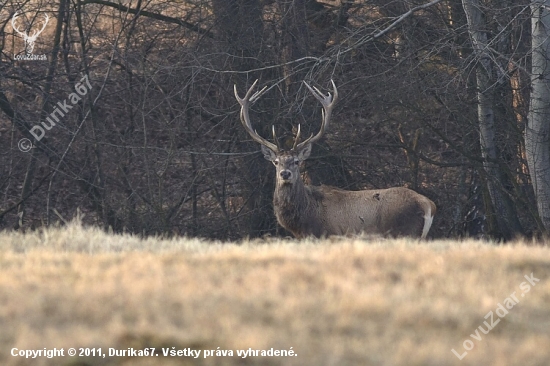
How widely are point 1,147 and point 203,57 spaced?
4688mm

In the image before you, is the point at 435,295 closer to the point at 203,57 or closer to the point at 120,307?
the point at 120,307

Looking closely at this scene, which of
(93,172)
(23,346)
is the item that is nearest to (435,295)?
(23,346)

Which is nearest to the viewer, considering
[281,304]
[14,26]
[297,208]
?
[281,304]

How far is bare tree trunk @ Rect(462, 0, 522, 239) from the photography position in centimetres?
1405

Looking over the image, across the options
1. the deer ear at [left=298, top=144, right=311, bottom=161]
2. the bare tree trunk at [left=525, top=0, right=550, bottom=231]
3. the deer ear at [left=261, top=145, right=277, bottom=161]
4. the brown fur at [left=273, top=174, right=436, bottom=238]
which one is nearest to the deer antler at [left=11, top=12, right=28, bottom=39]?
the deer ear at [left=261, top=145, right=277, bottom=161]

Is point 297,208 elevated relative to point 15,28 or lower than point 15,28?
lower

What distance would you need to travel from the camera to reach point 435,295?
670cm

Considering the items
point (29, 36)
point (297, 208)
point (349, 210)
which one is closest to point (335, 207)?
point (349, 210)

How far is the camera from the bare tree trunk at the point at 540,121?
529 inches

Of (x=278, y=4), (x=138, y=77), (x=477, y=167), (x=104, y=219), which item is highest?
(x=278, y=4)

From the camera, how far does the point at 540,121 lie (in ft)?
45.4

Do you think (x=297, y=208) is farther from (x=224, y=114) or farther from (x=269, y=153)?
(x=224, y=114)

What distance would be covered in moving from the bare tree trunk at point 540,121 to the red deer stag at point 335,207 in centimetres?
189

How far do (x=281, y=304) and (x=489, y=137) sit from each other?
9.38 meters
